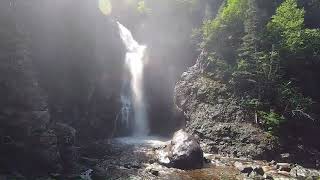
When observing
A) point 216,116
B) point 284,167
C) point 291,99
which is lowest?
point 284,167

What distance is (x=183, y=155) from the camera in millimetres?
41188

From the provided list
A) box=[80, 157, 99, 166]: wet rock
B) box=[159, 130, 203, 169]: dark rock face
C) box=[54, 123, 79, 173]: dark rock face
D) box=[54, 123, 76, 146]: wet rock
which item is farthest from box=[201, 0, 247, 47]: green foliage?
box=[54, 123, 79, 173]: dark rock face

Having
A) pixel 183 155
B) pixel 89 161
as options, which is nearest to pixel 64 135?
pixel 89 161

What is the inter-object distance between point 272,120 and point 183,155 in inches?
453

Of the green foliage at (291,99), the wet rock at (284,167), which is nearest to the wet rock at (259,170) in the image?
the wet rock at (284,167)

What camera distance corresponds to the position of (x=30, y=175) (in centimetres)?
3297

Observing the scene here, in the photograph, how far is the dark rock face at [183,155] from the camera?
40.7 meters

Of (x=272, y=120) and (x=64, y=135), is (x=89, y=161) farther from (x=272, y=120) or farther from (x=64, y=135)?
(x=272, y=120)

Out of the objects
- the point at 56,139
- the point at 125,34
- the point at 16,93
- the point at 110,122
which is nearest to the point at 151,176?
the point at 56,139

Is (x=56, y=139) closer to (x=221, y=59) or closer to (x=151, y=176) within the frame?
(x=151, y=176)

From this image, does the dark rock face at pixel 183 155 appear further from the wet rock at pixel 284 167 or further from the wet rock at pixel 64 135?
the wet rock at pixel 64 135

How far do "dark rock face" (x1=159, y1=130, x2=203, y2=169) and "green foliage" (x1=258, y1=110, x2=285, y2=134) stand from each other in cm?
932

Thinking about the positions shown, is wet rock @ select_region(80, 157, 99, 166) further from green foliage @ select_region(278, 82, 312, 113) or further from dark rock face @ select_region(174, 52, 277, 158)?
green foliage @ select_region(278, 82, 312, 113)

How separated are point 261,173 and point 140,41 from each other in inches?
1665
